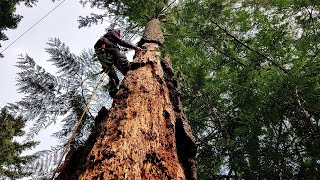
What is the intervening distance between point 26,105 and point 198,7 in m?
3.70

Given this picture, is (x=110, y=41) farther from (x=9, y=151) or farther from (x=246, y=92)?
(x=9, y=151)

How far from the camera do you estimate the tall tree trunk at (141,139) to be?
78.8 inches

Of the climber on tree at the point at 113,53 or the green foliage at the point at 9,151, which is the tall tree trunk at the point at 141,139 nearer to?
the climber on tree at the point at 113,53

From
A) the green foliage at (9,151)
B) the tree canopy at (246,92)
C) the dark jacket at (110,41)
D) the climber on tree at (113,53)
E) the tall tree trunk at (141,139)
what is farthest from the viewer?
the green foliage at (9,151)

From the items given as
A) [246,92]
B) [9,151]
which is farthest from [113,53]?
[9,151]

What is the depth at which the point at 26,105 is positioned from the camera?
4.09 metres

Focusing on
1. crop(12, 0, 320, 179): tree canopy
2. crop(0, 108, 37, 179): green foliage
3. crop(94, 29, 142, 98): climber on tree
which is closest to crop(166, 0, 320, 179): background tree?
A: crop(12, 0, 320, 179): tree canopy

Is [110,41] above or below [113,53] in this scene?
above

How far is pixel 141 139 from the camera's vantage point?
7.66ft

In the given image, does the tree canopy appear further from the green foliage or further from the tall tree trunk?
the green foliage

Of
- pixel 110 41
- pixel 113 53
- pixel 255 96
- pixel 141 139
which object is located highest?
pixel 110 41

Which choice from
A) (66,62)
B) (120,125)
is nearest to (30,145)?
(66,62)

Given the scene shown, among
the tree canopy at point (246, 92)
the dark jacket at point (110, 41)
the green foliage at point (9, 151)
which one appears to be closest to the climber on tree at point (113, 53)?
the dark jacket at point (110, 41)

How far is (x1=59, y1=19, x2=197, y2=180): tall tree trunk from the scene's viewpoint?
2.00 meters
